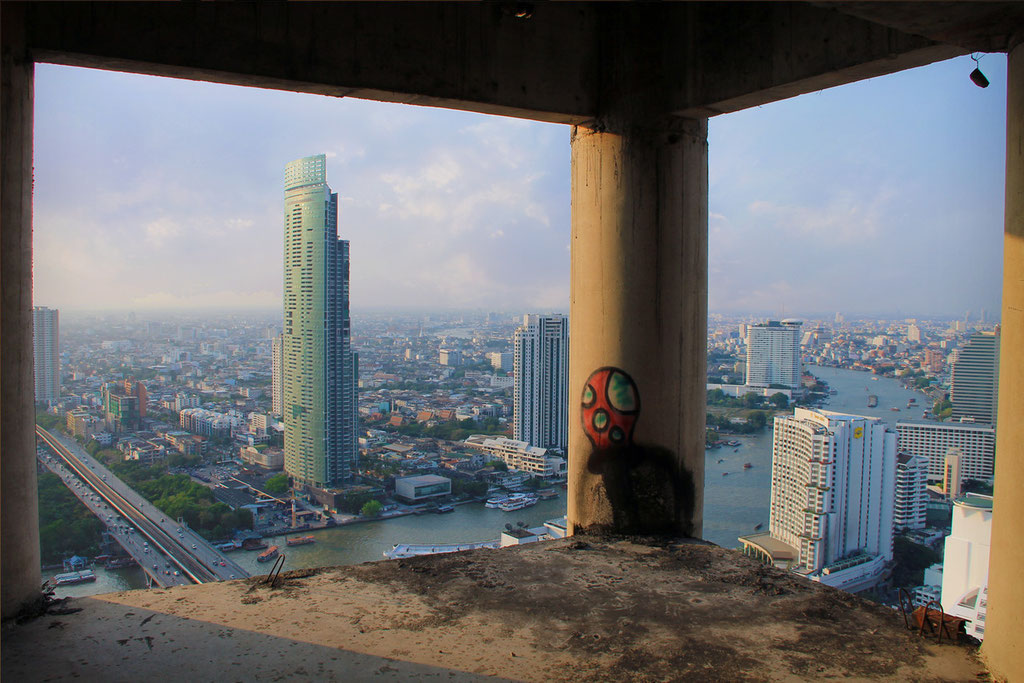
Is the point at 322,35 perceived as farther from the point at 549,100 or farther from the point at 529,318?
the point at 529,318

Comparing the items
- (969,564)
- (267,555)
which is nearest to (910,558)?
(969,564)

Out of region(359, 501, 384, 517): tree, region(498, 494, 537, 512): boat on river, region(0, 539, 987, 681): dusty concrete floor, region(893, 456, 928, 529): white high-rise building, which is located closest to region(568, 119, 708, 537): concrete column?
region(0, 539, 987, 681): dusty concrete floor

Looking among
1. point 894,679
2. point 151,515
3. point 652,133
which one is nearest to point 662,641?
point 894,679

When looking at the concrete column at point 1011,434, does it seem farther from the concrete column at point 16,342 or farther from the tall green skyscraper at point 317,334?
the tall green skyscraper at point 317,334

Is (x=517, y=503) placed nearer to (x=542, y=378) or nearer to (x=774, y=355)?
(x=542, y=378)

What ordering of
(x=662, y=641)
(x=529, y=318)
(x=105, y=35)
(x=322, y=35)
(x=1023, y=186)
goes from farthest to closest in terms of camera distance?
(x=529, y=318), (x=322, y=35), (x=105, y=35), (x=662, y=641), (x=1023, y=186)
